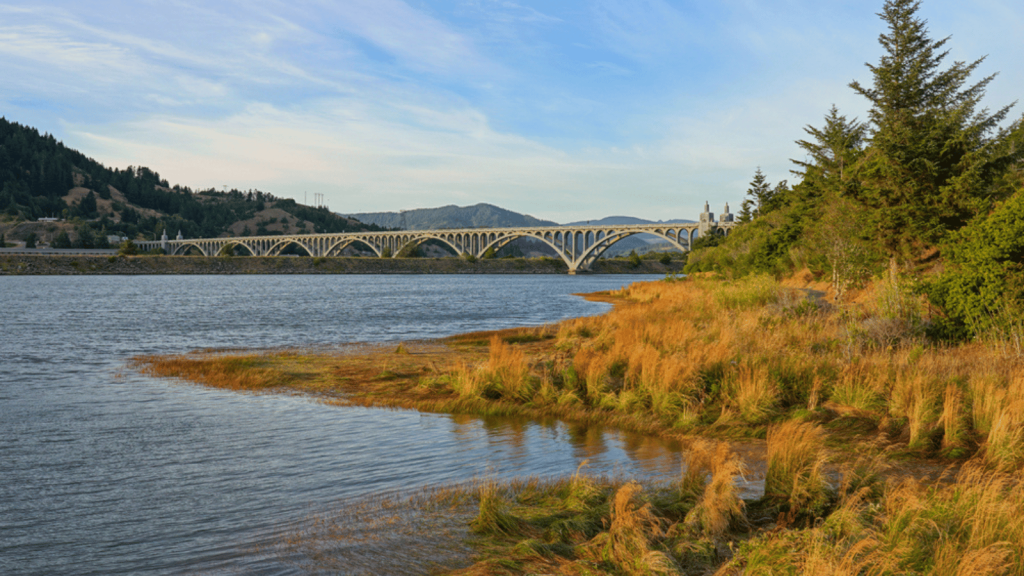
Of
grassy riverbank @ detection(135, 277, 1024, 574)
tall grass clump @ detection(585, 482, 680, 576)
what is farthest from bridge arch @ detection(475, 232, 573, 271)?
tall grass clump @ detection(585, 482, 680, 576)

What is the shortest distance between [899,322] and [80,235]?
640 feet

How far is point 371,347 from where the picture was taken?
23.0m

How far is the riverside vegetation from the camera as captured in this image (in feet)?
17.9

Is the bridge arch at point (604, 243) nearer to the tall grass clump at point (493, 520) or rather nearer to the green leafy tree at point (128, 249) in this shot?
the green leafy tree at point (128, 249)

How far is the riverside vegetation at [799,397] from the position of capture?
5449mm

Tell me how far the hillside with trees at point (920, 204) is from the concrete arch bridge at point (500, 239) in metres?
57.4

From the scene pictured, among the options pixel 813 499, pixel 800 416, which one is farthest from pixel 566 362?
pixel 813 499

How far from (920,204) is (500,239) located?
119m

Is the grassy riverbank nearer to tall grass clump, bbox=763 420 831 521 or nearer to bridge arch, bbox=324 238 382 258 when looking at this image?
tall grass clump, bbox=763 420 831 521

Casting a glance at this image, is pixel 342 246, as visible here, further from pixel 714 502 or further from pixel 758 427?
pixel 714 502

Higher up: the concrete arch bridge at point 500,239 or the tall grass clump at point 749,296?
the concrete arch bridge at point 500,239

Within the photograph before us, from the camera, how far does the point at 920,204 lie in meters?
25.4

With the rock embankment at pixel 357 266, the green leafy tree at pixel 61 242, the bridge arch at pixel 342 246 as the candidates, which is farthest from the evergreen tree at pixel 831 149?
the green leafy tree at pixel 61 242

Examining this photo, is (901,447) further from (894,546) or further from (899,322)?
(899,322)
